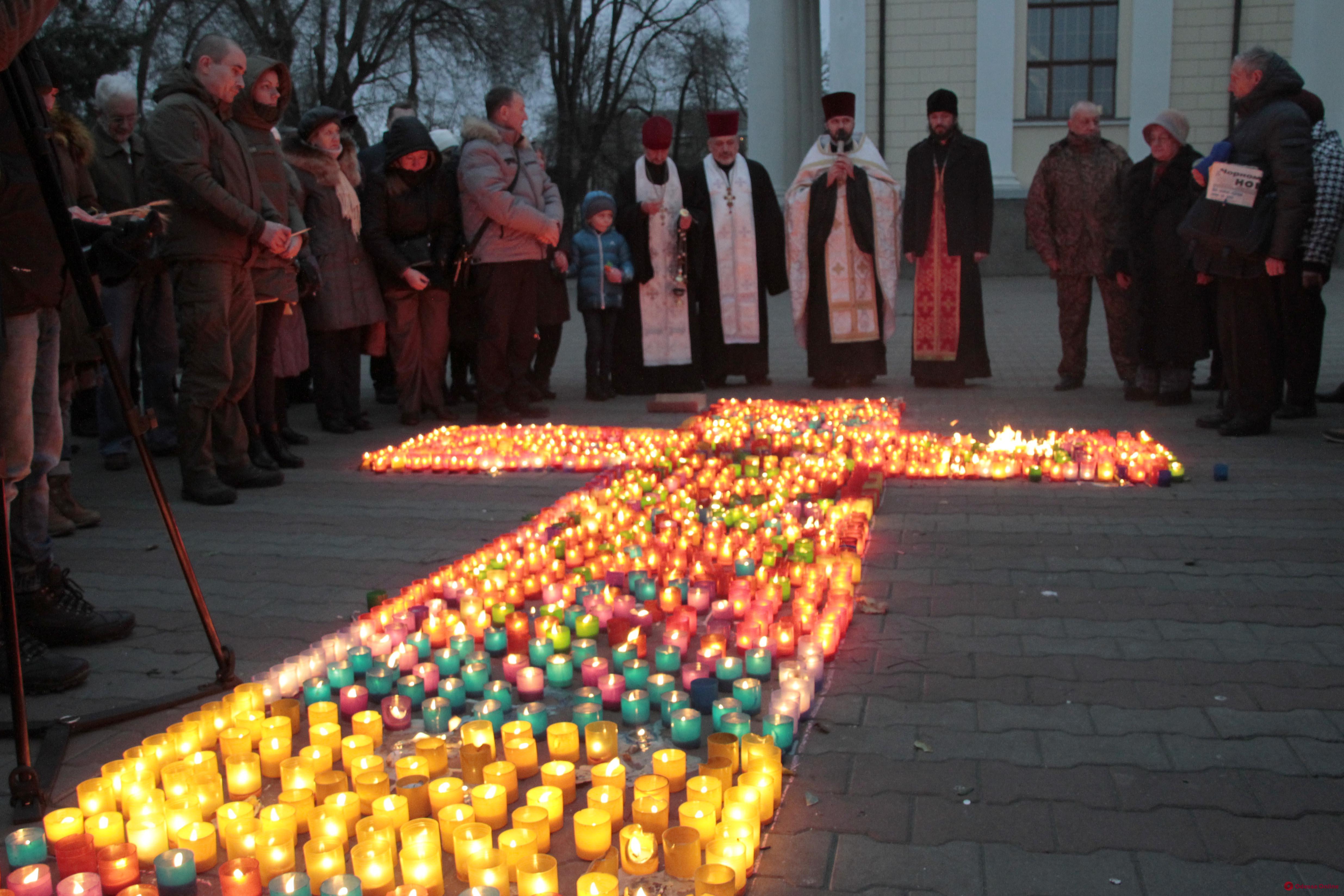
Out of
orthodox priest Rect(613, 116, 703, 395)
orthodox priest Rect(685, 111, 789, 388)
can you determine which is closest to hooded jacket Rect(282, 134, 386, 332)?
orthodox priest Rect(613, 116, 703, 395)

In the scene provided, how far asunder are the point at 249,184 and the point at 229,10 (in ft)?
63.9

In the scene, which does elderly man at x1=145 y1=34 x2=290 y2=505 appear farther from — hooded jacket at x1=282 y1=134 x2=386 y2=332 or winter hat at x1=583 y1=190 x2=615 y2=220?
winter hat at x1=583 y1=190 x2=615 y2=220

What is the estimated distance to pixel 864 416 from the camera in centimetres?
790

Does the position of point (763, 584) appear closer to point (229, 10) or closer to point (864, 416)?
point (864, 416)

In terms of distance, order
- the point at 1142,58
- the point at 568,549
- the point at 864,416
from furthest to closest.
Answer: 1. the point at 1142,58
2. the point at 864,416
3. the point at 568,549

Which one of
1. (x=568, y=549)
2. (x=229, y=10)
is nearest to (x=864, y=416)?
(x=568, y=549)

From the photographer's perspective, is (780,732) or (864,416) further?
(864,416)

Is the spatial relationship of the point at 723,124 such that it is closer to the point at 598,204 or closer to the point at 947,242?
the point at 598,204

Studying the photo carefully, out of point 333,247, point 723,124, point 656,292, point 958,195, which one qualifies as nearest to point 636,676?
point 333,247

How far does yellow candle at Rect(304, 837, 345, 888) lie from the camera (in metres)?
2.40

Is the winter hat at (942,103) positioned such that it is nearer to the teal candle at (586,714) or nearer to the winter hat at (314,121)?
the winter hat at (314,121)

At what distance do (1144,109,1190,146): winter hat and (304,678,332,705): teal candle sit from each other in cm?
686

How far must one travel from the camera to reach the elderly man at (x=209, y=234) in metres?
5.52

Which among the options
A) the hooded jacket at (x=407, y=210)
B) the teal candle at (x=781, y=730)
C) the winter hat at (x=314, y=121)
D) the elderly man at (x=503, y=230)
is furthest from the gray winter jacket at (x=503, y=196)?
the teal candle at (x=781, y=730)
